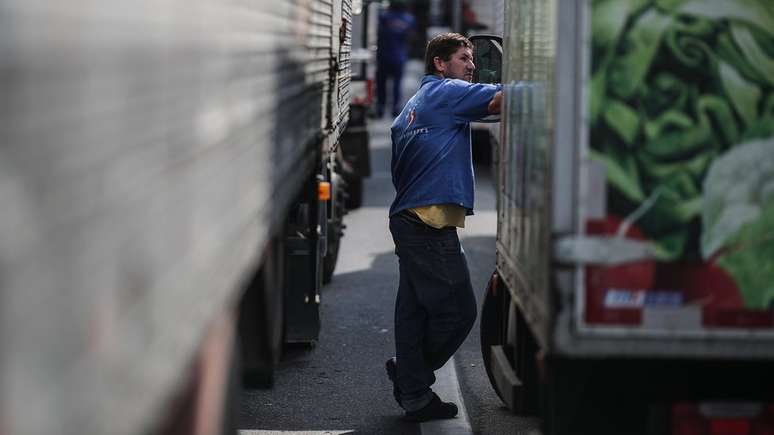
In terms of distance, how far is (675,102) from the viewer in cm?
430

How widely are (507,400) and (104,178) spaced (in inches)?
156

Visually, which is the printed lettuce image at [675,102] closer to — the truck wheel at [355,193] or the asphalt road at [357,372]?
the asphalt road at [357,372]

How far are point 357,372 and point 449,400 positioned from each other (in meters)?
0.86

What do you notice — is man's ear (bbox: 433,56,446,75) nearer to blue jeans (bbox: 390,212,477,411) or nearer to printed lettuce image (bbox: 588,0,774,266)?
blue jeans (bbox: 390,212,477,411)

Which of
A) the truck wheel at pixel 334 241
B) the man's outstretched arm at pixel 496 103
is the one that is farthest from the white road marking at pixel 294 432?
the truck wheel at pixel 334 241

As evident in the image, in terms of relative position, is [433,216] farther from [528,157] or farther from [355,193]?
[355,193]

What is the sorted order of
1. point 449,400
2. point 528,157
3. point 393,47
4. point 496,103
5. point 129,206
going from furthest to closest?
point 393,47
point 449,400
point 496,103
point 528,157
point 129,206

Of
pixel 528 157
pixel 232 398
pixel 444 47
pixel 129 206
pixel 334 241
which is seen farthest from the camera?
pixel 334 241

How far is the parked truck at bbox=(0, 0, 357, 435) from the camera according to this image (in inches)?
70.2

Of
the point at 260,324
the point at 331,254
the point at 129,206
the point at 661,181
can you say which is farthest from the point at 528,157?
the point at 331,254

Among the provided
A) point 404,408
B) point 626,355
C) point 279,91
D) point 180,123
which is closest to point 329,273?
point 404,408

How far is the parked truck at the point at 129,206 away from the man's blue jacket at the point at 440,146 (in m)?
2.45

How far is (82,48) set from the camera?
2.05m

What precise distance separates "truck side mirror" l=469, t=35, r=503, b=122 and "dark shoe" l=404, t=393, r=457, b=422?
193 cm
